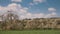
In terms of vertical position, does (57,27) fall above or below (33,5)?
below

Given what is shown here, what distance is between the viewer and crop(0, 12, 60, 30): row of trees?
2.57 m

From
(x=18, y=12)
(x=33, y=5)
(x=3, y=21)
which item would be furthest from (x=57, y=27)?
(x=3, y=21)

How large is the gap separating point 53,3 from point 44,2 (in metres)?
0.18

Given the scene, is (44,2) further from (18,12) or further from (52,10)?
(18,12)

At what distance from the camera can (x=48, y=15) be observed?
2547 mm

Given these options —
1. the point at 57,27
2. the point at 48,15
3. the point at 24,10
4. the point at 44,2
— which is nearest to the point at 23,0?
the point at 24,10

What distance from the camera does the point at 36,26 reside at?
2582 mm

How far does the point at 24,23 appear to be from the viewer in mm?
2625

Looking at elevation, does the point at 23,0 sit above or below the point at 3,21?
above

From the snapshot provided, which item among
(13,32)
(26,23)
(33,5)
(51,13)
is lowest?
(13,32)

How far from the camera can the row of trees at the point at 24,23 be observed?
101 inches

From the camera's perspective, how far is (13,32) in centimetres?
262

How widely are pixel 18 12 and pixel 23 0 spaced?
27 cm

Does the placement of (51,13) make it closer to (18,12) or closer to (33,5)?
(33,5)
